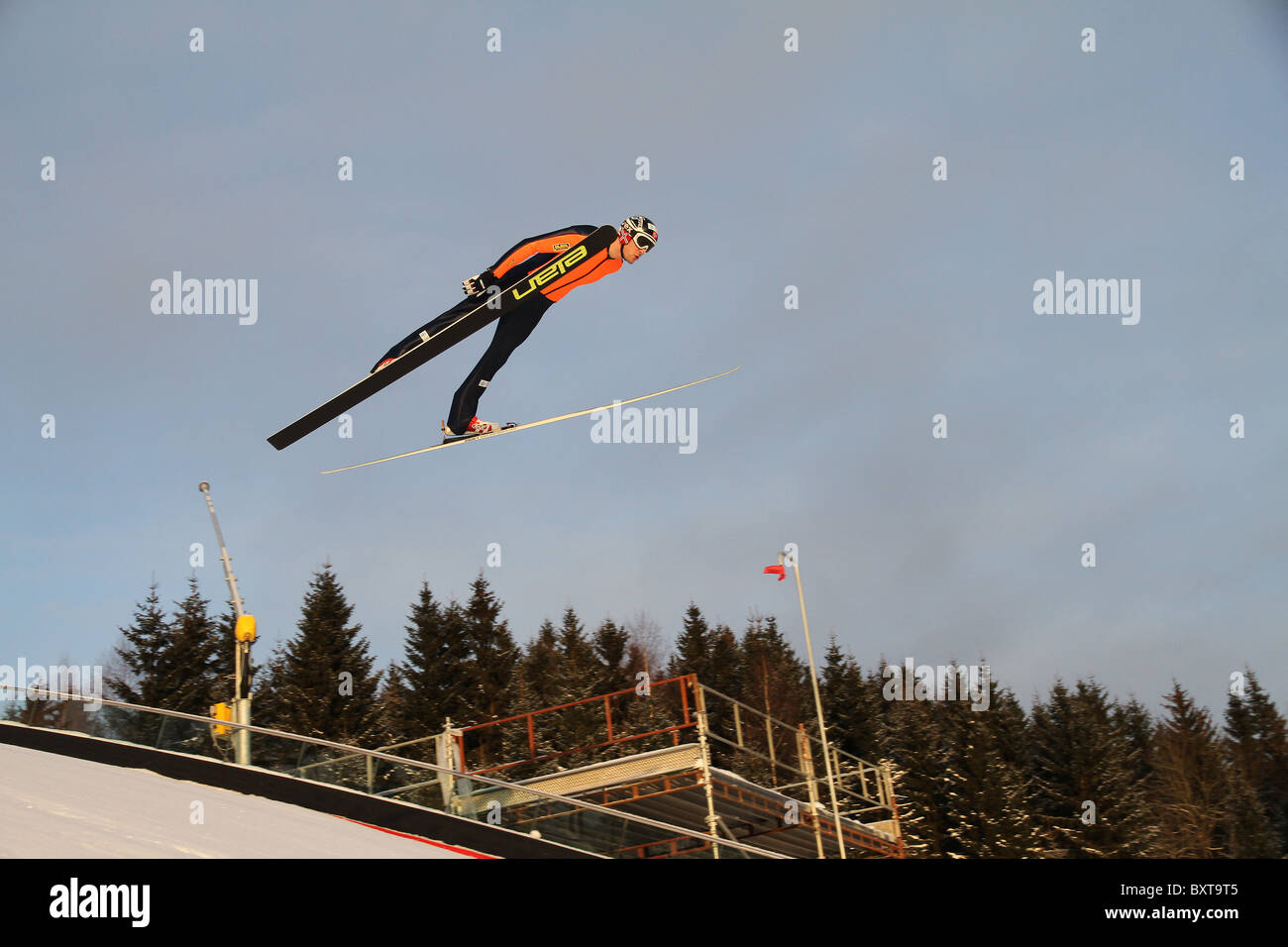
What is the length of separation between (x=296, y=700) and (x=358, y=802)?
22520 millimetres

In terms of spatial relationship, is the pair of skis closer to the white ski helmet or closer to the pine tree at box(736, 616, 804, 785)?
the white ski helmet

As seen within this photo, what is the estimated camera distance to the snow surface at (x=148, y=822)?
10891 millimetres

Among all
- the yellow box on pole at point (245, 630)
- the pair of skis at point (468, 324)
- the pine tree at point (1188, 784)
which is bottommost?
the pine tree at point (1188, 784)

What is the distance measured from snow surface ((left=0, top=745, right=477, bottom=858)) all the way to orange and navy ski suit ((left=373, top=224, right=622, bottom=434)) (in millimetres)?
5329

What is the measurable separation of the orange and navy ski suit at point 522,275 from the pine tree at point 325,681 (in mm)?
26175

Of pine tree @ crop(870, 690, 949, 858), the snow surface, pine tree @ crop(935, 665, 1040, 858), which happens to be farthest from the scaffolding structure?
pine tree @ crop(870, 690, 949, 858)

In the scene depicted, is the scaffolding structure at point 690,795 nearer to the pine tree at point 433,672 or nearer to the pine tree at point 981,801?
the pine tree at point 981,801

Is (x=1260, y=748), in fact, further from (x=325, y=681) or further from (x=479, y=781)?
(x=479, y=781)

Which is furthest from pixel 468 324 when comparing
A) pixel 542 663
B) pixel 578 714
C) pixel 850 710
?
pixel 542 663

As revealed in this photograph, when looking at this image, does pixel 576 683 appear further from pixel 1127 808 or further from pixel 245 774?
pixel 245 774

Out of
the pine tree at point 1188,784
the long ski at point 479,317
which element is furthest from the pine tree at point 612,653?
the long ski at point 479,317

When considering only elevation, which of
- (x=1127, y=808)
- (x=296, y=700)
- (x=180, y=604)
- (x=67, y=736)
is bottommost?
(x=1127, y=808)
